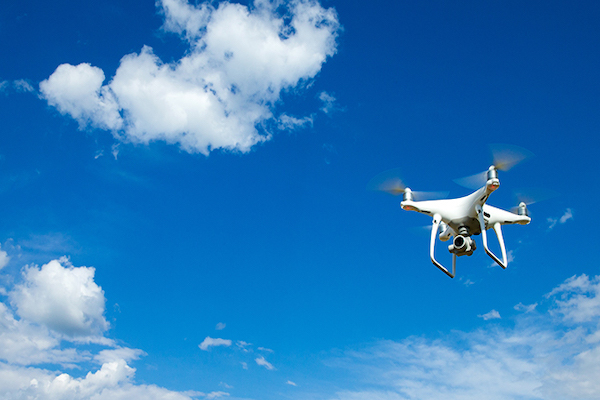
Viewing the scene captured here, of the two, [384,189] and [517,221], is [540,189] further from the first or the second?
[384,189]

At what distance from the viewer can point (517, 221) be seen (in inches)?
1672

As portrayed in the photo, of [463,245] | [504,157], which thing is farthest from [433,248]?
[504,157]

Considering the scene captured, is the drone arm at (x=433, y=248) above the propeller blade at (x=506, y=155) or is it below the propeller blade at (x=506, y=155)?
below

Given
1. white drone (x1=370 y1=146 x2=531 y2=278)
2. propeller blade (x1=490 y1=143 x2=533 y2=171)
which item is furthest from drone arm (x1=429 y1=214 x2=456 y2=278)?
propeller blade (x1=490 y1=143 x2=533 y2=171)

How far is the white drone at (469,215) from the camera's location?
119 ft

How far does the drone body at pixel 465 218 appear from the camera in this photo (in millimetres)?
36875

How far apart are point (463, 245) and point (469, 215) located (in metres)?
2.38

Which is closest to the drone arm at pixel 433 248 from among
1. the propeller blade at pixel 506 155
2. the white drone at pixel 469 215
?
the white drone at pixel 469 215

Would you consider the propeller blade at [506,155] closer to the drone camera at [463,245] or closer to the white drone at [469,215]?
the white drone at [469,215]

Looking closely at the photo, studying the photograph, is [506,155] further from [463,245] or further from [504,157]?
[463,245]

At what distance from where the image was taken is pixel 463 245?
3709 cm

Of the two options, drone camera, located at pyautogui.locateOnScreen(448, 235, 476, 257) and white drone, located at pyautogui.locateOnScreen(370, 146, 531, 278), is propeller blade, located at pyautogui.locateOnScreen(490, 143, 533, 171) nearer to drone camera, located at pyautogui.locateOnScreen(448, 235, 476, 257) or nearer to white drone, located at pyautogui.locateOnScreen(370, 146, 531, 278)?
white drone, located at pyautogui.locateOnScreen(370, 146, 531, 278)

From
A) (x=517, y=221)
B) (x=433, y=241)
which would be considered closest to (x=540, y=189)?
(x=517, y=221)

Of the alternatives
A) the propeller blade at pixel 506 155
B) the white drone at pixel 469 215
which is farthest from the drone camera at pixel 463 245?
the propeller blade at pixel 506 155
